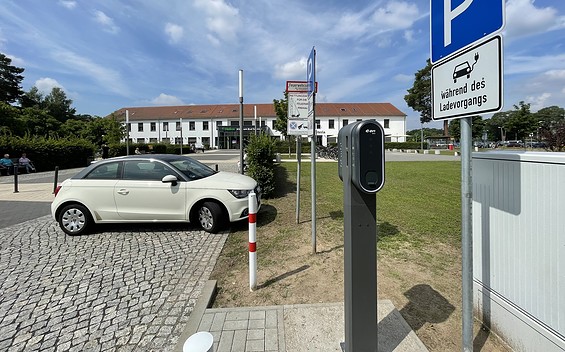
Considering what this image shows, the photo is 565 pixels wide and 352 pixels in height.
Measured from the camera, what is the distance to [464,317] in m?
1.96

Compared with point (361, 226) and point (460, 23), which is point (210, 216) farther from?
point (460, 23)

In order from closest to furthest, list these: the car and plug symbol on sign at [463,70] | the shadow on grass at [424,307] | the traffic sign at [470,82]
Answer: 1. the traffic sign at [470,82]
2. the car and plug symbol on sign at [463,70]
3. the shadow on grass at [424,307]

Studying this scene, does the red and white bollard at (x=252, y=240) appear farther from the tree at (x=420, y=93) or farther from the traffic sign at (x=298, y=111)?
the tree at (x=420, y=93)

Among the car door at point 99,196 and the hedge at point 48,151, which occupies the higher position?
the hedge at point 48,151

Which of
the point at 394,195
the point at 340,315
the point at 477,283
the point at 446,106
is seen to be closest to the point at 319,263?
the point at 340,315

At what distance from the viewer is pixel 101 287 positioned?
3.66 m

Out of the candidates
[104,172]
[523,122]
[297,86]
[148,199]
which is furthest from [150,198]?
[523,122]

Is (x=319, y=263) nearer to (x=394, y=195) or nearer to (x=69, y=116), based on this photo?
(x=394, y=195)

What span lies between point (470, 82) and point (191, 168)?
5592 millimetres

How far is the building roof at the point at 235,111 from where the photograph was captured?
6800cm

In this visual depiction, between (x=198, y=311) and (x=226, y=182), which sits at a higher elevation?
(x=226, y=182)

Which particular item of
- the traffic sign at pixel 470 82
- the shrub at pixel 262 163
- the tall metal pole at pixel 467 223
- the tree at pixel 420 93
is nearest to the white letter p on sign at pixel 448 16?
the traffic sign at pixel 470 82

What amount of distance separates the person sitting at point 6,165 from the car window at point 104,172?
1566 cm

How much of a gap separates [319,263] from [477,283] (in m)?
1.92
